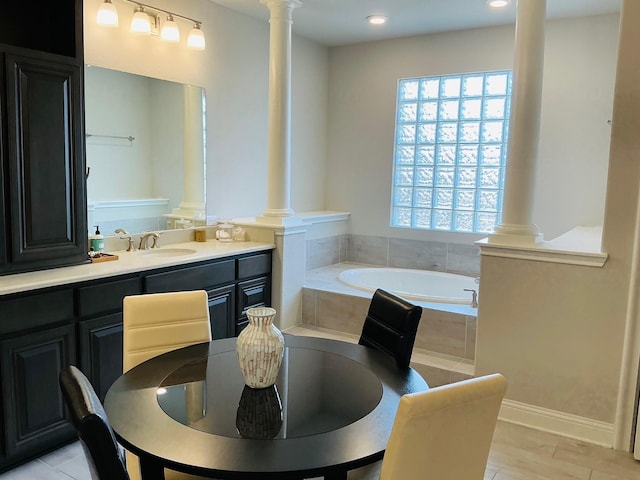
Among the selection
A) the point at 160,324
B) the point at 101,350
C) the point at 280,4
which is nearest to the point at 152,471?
the point at 160,324

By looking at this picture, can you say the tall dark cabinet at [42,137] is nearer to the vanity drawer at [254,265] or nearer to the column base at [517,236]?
the vanity drawer at [254,265]

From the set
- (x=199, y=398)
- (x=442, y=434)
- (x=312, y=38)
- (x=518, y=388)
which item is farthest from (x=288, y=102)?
(x=442, y=434)

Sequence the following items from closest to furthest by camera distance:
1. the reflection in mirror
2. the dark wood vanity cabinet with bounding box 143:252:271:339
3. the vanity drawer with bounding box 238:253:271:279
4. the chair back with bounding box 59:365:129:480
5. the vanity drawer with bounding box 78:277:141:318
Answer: the chair back with bounding box 59:365:129:480, the vanity drawer with bounding box 78:277:141:318, the dark wood vanity cabinet with bounding box 143:252:271:339, the reflection in mirror, the vanity drawer with bounding box 238:253:271:279

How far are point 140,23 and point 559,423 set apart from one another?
354 centimetres

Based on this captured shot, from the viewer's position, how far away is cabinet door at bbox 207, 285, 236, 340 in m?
3.46

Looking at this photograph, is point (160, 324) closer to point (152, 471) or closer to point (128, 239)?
point (152, 471)

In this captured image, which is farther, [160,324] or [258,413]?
[160,324]

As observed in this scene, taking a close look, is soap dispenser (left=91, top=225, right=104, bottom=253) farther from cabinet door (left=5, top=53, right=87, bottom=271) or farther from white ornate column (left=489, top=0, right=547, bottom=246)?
white ornate column (left=489, top=0, right=547, bottom=246)

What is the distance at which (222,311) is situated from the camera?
3549mm

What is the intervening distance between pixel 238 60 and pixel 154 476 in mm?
3587

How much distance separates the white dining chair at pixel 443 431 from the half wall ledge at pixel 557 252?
1.77 m

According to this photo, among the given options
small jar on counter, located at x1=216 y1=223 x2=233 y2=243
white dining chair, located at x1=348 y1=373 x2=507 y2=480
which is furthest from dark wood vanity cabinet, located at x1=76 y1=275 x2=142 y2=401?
white dining chair, located at x1=348 y1=373 x2=507 y2=480

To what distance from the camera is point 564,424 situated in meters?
2.92

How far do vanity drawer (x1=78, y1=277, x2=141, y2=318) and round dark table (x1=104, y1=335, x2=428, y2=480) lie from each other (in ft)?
2.85
